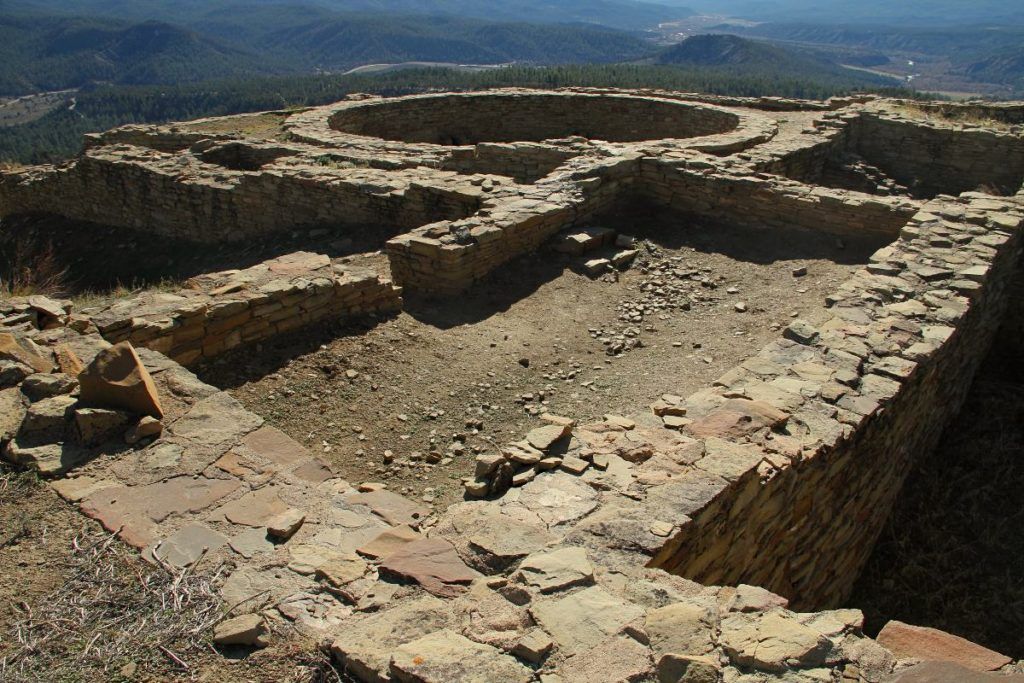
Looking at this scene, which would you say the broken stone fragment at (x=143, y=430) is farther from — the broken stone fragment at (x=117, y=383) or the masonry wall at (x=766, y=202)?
the masonry wall at (x=766, y=202)

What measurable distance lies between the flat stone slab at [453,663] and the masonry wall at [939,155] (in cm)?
1234

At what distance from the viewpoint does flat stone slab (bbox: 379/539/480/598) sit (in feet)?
10.2

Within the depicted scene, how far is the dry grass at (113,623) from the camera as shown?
104 inches

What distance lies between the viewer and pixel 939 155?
1298 centimetres

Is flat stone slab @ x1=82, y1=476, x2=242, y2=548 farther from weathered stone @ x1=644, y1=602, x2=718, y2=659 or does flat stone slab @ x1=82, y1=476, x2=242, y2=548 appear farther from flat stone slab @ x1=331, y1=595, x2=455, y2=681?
weathered stone @ x1=644, y1=602, x2=718, y2=659

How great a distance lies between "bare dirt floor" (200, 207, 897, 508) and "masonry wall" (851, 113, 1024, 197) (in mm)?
5886

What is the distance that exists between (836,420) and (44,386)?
15.5 ft

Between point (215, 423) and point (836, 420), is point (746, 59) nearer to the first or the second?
point (836, 420)

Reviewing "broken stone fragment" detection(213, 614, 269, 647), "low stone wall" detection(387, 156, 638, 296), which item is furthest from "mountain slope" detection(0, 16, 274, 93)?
"broken stone fragment" detection(213, 614, 269, 647)

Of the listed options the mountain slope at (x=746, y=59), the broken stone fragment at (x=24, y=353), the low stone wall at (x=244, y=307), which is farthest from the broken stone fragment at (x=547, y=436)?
the mountain slope at (x=746, y=59)

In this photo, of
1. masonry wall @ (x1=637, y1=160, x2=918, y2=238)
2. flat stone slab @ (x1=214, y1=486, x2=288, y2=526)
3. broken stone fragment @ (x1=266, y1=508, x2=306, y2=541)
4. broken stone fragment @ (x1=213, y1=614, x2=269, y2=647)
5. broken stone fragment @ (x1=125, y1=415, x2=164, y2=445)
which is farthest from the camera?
masonry wall @ (x1=637, y1=160, x2=918, y2=238)

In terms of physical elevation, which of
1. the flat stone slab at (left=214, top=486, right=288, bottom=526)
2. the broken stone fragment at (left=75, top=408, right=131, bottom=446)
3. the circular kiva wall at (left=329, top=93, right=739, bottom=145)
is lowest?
the flat stone slab at (left=214, top=486, right=288, bottom=526)

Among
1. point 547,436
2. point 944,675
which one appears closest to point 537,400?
point 547,436

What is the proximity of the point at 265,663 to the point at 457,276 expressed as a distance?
520 cm
